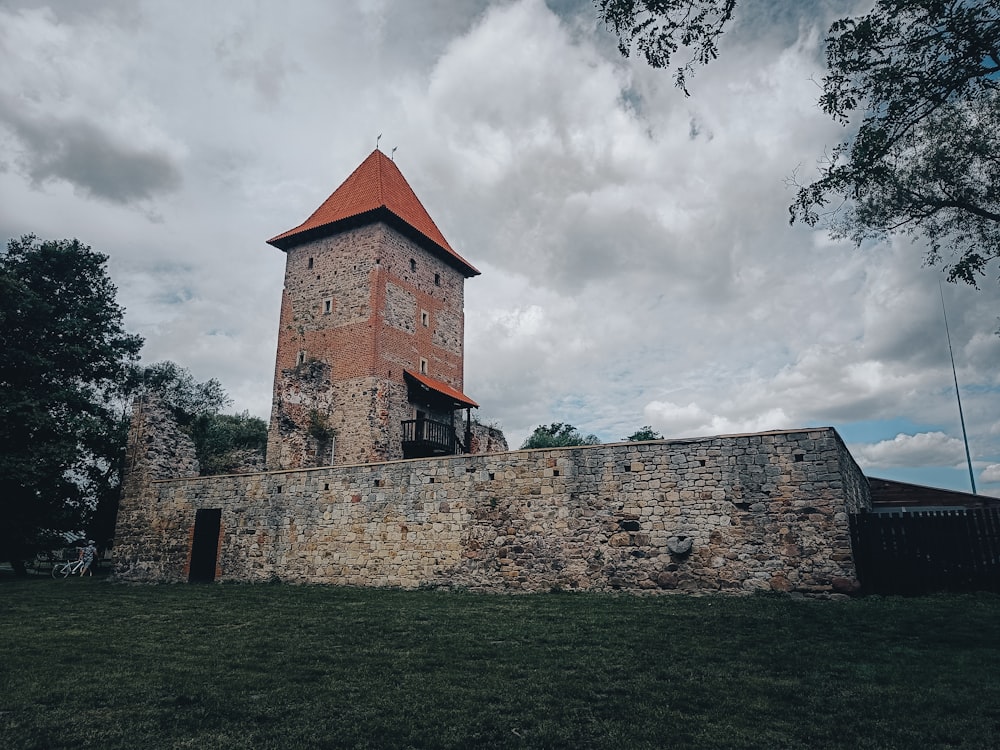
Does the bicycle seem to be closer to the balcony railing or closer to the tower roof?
the balcony railing

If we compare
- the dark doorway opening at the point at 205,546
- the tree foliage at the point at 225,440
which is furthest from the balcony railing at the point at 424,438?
the dark doorway opening at the point at 205,546

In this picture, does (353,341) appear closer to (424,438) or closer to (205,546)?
(424,438)

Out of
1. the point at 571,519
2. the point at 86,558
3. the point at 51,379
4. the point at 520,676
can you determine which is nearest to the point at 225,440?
the point at 51,379

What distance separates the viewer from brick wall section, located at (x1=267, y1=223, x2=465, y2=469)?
21219 millimetres

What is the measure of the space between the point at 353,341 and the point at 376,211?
5.03 metres

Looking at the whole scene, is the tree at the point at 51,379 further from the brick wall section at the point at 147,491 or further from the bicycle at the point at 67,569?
the brick wall section at the point at 147,491

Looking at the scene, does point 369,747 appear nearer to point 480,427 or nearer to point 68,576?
point 68,576

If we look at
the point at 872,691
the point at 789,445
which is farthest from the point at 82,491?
the point at 872,691

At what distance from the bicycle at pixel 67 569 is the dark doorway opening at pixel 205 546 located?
6255 mm

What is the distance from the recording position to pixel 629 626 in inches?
299

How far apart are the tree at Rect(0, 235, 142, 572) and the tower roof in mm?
7149

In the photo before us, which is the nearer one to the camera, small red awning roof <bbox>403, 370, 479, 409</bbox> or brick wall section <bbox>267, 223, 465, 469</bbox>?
brick wall section <bbox>267, 223, 465, 469</bbox>

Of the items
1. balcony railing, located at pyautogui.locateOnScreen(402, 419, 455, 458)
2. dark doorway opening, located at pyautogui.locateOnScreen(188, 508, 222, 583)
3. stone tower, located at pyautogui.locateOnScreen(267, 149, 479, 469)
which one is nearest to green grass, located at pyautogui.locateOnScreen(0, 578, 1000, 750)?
dark doorway opening, located at pyautogui.locateOnScreen(188, 508, 222, 583)

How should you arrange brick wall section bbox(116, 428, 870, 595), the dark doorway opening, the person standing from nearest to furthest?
brick wall section bbox(116, 428, 870, 595)
the dark doorway opening
the person standing
